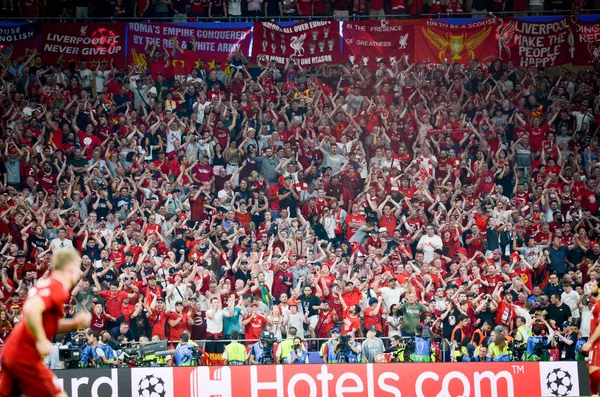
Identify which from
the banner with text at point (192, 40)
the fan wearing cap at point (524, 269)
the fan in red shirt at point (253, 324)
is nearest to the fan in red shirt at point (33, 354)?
the fan in red shirt at point (253, 324)

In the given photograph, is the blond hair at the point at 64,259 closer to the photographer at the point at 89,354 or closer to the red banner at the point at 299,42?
the photographer at the point at 89,354

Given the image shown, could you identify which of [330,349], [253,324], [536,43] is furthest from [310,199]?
[536,43]

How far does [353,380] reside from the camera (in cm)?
1666

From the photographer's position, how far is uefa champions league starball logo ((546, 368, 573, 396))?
1662cm

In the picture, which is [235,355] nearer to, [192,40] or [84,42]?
[192,40]

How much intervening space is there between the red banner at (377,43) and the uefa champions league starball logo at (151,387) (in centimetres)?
1328

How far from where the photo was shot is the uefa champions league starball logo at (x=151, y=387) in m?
16.5

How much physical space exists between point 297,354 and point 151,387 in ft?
9.07

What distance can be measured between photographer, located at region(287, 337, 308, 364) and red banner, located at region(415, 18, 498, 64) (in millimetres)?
12215

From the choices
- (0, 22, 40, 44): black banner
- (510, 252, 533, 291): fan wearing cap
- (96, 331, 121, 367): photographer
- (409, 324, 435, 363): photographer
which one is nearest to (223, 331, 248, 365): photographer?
(96, 331, 121, 367): photographer

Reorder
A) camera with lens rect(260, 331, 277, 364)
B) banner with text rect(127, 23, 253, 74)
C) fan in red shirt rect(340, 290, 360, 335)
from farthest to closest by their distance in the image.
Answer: banner with text rect(127, 23, 253, 74) → fan in red shirt rect(340, 290, 360, 335) → camera with lens rect(260, 331, 277, 364)

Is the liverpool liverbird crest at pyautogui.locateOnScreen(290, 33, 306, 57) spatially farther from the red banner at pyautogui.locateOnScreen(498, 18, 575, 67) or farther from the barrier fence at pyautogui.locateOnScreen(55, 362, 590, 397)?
the barrier fence at pyautogui.locateOnScreen(55, 362, 590, 397)

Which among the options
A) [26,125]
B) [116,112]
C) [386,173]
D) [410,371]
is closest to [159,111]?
[116,112]

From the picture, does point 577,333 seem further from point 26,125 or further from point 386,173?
point 26,125
